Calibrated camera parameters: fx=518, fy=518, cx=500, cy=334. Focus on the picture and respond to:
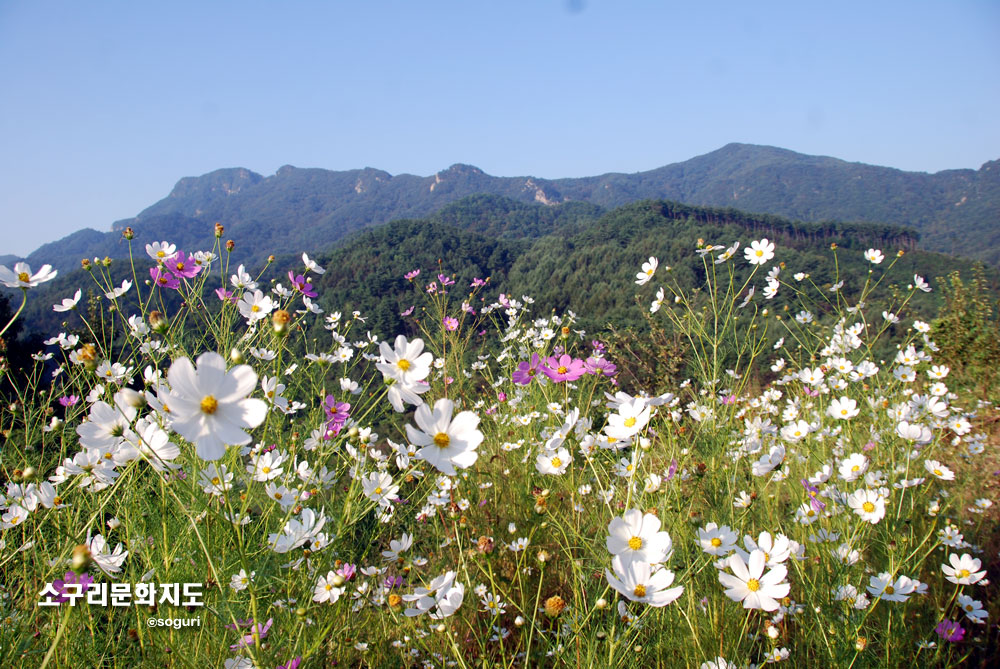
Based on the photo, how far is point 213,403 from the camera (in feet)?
2.30

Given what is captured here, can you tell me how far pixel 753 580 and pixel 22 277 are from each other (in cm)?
185

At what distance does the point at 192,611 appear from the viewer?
1127 mm

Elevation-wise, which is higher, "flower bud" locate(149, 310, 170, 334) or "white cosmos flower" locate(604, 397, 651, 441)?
"flower bud" locate(149, 310, 170, 334)

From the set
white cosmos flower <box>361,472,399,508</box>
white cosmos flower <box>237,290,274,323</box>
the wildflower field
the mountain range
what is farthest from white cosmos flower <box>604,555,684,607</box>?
the mountain range

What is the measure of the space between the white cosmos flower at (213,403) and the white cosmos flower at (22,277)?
913mm

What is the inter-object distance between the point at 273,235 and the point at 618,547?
16751cm

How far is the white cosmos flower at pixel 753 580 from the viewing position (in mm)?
909

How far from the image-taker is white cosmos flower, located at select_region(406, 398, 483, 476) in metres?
0.83

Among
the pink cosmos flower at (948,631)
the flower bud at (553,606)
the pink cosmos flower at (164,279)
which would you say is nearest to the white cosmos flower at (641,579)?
the flower bud at (553,606)

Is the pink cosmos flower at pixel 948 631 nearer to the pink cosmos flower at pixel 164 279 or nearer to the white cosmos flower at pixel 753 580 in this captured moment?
the white cosmos flower at pixel 753 580

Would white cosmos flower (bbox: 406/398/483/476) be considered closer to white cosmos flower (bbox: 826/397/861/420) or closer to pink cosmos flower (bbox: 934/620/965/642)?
pink cosmos flower (bbox: 934/620/965/642)

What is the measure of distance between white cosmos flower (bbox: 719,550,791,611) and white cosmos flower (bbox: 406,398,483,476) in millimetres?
506

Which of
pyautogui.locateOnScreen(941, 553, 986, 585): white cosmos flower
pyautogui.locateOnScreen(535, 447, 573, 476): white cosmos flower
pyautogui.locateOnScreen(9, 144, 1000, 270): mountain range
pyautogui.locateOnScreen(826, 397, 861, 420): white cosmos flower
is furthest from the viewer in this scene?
pyautogui.locateOnScreen(9, 144, 1000, 270): mountain range

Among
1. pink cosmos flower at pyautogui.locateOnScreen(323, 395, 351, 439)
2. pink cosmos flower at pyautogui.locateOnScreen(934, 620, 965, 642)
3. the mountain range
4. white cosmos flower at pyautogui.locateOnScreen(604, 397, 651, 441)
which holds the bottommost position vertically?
pink cosmos flower at pyautogui.locateOnScreen(934, 620, 965, 642)
